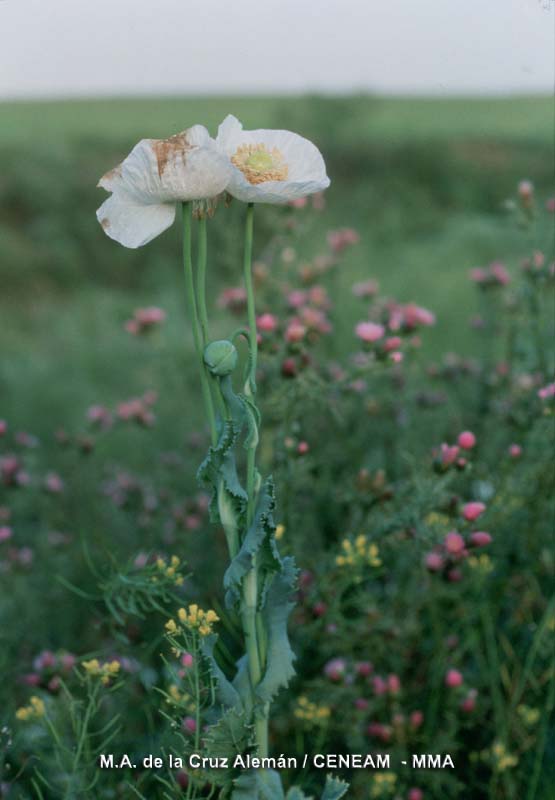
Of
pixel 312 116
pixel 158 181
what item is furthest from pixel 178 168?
pixel 312 116

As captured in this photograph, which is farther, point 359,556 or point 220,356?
point 359,556

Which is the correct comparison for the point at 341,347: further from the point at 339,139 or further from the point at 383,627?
the point at 339,139

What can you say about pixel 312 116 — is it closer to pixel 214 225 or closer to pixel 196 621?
pixel 214 225

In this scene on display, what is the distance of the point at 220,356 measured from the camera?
89cm

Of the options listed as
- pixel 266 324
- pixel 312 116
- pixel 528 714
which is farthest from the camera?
pixel 312 116

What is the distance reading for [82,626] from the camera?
190 centimetres

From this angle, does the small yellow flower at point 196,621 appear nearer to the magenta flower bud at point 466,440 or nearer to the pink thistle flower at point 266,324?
the magenta flower bud at point 466,440

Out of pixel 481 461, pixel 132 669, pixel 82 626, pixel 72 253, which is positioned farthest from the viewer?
pixel 72 253

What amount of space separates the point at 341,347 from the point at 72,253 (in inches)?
98.9

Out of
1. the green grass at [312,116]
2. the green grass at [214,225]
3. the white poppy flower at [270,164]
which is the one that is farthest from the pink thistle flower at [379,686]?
the green grass at [312,116]

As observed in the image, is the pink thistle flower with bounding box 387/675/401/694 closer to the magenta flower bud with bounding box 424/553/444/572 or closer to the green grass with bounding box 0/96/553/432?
the magenta flower bud with bounding box 424/553/444/572

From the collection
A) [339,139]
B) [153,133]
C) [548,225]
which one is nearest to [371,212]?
[339,139]

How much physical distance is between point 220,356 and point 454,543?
0.56 m

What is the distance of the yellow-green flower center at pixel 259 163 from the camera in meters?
0.90
